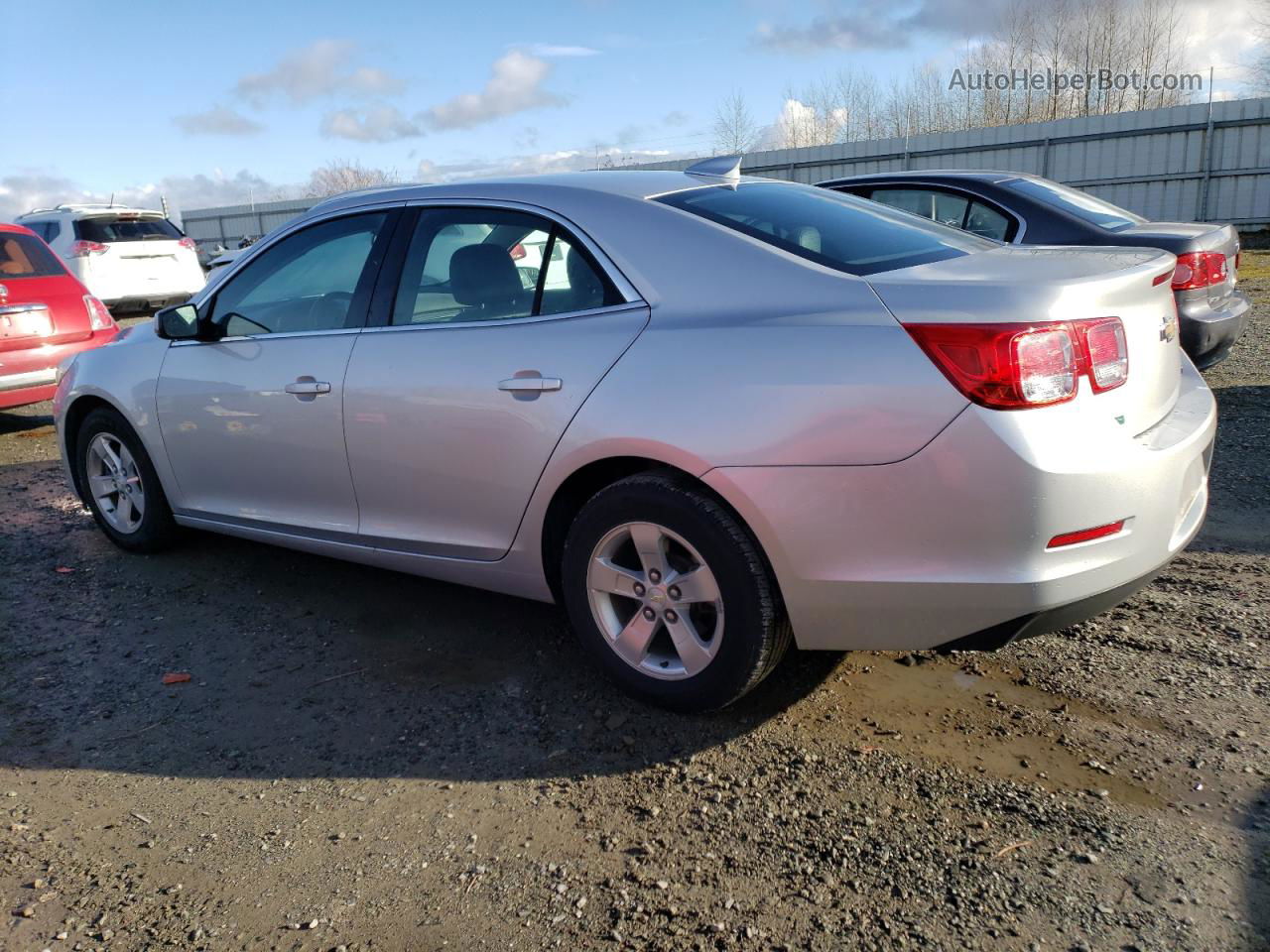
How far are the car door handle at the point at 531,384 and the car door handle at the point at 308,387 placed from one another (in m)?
0.87

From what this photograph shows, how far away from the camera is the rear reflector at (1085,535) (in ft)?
8.44

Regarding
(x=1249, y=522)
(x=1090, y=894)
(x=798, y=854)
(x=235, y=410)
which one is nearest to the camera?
(x=1090, y=894)

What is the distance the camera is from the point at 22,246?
8.20 meters

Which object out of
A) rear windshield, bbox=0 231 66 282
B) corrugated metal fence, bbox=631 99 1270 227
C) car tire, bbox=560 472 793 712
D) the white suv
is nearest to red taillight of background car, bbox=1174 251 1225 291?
car tire, bbox=560 472 793 712

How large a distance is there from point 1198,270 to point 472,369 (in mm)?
4800

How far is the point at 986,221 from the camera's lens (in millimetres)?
6926

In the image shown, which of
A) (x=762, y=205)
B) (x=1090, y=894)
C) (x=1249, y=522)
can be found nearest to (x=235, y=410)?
(x=762, y=205)

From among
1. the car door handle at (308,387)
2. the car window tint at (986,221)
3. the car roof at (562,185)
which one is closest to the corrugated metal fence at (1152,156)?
the car window tint at (986,221)

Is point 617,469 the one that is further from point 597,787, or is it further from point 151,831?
point 151,831

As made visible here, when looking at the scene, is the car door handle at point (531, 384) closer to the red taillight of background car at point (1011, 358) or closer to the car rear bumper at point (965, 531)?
the car rear bumper at point (965, 531)

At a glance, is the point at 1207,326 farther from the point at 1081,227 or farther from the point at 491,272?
the point at 491,272

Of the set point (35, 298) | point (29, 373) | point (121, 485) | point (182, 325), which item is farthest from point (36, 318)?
point (182, 325)

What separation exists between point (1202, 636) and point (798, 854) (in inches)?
73.8

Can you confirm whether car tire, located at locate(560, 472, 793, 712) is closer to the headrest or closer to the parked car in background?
the headrest
